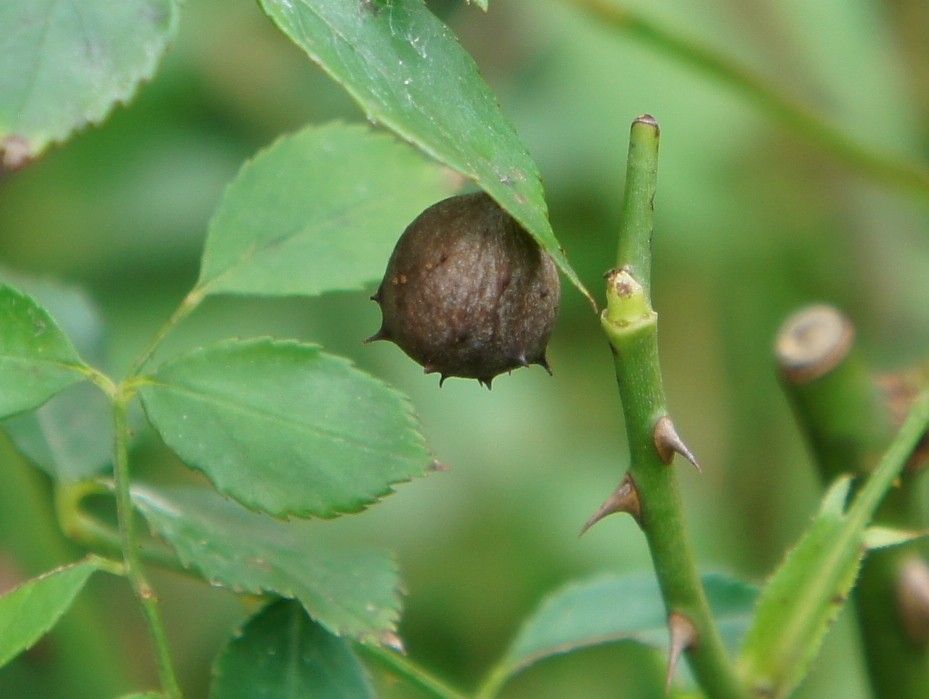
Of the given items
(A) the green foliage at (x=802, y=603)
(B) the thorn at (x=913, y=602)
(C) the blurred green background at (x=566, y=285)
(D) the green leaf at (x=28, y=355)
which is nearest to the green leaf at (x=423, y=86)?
(D) the green leaf at (x=28, y=355)

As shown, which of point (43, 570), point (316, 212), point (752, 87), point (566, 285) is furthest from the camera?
point (566, 285)

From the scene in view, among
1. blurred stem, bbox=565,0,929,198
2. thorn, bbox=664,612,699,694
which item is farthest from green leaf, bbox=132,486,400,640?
blurred stem, bbox=565,0,929,198

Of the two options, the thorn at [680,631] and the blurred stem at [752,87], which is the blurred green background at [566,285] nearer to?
the blurred stem at [752,87]

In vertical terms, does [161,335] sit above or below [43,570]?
above

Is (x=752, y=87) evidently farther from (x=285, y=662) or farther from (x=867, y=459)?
(x=285, y=662)

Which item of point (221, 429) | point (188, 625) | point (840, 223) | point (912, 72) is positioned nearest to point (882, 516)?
point (221, 429)

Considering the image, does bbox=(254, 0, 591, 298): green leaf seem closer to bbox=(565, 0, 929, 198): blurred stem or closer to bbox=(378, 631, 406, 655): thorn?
bbox=(378, 631, 406, 655): thorn

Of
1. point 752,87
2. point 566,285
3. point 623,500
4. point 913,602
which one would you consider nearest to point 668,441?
point 623,500
